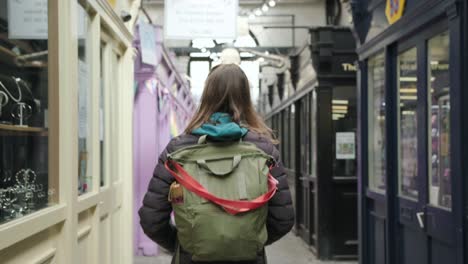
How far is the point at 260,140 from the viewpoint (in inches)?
96.5

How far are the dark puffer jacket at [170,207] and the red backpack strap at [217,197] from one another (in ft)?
0.22

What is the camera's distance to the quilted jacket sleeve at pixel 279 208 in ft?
7.84

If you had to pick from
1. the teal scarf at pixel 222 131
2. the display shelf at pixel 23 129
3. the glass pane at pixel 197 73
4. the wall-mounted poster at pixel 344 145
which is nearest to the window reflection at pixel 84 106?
the display shelf at pixel 23 129

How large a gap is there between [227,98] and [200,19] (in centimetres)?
414

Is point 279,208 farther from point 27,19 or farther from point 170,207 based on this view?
point 27,19

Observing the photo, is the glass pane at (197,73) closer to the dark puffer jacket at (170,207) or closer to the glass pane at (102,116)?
the glass pane at (102,116)

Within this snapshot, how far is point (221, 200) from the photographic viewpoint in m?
2.17

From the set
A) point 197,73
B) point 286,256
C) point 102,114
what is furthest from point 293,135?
point 197,73

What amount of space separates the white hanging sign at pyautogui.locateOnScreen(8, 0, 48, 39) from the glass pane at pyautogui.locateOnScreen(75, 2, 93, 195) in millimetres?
653

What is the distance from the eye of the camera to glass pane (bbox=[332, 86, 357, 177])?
807 centimetres

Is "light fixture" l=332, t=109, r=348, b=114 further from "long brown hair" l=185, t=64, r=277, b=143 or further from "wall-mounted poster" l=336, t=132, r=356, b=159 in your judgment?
"long brown hair" l=185, t=64, r=277, b=143

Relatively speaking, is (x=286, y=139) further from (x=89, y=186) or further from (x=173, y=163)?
(x=173, y=163)

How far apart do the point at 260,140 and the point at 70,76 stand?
1027mm

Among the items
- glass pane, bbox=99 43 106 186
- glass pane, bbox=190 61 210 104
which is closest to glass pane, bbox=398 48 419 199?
glass pane, bbox=99 43 106 186
